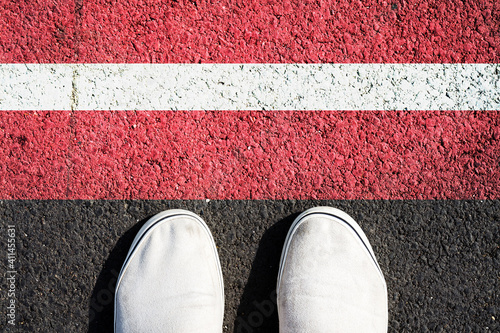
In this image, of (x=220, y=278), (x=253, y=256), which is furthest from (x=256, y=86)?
(x=220, y=278)

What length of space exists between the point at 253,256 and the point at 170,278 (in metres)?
0.43

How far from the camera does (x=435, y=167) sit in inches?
71.5

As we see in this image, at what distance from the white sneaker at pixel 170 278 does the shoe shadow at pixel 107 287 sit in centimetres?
6

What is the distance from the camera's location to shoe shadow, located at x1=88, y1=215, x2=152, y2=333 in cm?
187

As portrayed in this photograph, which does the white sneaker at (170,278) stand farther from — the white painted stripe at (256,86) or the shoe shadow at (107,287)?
the white painted stripe at (256,86)

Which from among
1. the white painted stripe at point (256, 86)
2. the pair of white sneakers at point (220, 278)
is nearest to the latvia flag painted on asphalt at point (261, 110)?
the white painted stripe at point (256, 86)

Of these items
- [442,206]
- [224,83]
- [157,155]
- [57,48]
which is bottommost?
[442,206]

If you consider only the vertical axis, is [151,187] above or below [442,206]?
above

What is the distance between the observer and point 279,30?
1792 mm

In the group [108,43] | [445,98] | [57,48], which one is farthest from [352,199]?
[57,48]

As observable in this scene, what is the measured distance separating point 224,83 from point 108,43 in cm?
61

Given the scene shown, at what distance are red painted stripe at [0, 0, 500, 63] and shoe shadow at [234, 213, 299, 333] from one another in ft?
2.91

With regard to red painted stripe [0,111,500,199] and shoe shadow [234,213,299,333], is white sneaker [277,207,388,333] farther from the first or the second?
red painted stripe [0,111,500,199]

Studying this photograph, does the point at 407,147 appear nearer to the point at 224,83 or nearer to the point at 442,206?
the point at 442,206
